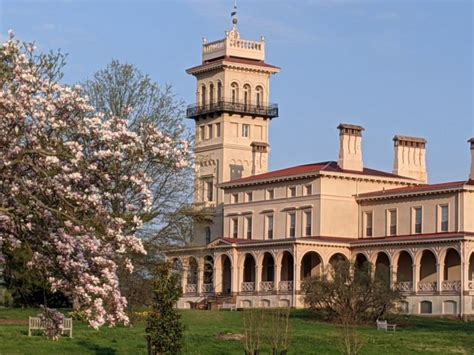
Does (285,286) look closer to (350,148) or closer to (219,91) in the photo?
(350,148)

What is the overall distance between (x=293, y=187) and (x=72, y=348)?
45.3m

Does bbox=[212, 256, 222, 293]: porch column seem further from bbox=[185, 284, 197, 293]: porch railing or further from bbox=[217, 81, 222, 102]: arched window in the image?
bbox=[217, 81, 222, 102]: arched window

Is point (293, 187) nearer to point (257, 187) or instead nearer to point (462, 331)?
point (257, 187)

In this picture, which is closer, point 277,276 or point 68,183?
point 68,183

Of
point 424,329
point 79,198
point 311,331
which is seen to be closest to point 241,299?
point 424,329

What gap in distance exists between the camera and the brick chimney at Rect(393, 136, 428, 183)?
86250 mm

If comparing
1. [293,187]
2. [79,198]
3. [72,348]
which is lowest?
[72,348]

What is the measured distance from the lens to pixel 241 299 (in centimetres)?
8069

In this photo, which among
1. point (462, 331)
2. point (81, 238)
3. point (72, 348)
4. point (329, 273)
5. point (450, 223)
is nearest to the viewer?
point (81, 238)

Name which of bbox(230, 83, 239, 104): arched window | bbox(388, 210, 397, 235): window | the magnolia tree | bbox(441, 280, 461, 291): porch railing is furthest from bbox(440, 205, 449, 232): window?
the magnolia tree

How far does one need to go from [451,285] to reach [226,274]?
1931 cm

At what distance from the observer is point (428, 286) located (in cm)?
7188

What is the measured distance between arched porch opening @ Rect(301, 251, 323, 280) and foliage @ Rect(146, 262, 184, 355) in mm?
44341

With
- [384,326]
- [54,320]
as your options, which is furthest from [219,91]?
[54,320]
